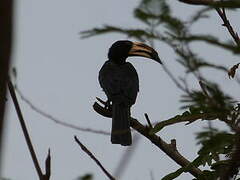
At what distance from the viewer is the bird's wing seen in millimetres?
6684

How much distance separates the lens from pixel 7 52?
67 cm

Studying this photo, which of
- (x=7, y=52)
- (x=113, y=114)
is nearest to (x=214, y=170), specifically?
(x=7, y=52)

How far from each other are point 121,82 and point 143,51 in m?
1.19

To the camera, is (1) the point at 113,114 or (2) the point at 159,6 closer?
(2) the point at 159,6

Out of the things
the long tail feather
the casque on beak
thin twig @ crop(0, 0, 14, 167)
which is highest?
thin twig @ crop(0, 0, 14, 167)

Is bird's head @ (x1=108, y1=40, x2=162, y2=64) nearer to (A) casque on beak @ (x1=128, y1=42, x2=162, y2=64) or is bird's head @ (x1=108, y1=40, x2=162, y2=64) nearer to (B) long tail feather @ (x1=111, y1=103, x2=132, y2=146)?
(A) casque on beak @ (x1=128, y1=42, x2=162, y2=64)

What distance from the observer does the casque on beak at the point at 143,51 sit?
24.4 feet

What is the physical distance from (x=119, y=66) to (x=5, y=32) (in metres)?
7.32

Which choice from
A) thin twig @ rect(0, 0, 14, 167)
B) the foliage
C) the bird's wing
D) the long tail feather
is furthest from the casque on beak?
thin twig @ rect(0, 0, 14, 167)

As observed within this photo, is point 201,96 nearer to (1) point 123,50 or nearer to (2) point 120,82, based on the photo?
(2) point 120,82

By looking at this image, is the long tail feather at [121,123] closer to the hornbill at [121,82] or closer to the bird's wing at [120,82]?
the hornbill at [121,82]

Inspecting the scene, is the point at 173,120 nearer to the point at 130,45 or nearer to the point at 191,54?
the point at 191,54

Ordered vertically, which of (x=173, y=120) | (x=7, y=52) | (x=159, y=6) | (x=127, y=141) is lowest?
(x=127, y=141)

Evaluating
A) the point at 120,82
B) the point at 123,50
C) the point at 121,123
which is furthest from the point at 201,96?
the point at 123,50
